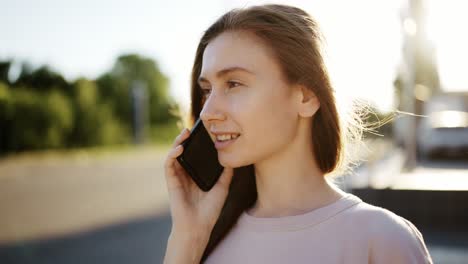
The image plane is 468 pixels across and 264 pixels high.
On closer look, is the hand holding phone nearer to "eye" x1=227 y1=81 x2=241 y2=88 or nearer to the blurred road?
"eye" x1=227 y1=81 x2=241 y2=88

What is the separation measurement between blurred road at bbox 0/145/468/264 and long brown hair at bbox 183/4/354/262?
2.95 meters

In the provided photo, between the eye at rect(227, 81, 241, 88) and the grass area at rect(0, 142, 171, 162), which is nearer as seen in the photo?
the eye at rect(227, 81, 241, 88)

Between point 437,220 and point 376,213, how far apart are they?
3.39 m

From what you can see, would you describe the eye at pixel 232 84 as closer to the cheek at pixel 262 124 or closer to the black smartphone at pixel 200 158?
the cheek at pixel 262 124

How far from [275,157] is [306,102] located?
22cm

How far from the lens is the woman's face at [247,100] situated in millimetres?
1756

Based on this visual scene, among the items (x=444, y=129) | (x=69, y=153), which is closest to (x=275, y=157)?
(x=444, y=129)

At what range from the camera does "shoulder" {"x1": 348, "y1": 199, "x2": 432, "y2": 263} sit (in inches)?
60.1

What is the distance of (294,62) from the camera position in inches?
70.5

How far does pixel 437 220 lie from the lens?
470cm

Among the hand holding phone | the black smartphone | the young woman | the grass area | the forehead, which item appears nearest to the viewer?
the young woman

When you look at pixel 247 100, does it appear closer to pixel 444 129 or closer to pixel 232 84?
pixel 232 84

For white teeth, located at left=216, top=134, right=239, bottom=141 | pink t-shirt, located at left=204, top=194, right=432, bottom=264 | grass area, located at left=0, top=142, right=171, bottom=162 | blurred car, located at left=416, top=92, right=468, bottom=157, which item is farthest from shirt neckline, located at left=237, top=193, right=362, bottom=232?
grass area, located at left=0, top=142, right=171, bottom=162

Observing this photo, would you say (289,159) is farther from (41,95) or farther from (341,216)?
(41,95)
